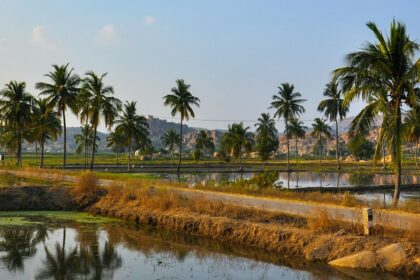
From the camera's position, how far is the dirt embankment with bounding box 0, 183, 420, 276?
14570mm

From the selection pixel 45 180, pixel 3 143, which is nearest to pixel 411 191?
pixel 45 180

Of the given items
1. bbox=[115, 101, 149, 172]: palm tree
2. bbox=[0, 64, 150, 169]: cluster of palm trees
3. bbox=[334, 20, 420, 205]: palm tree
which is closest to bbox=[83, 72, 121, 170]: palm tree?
bbox=[0, 64, 150, 169]: cluster of palm trees

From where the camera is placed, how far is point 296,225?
18.2 m


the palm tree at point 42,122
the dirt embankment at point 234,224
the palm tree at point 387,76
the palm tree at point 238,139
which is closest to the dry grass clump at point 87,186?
the dirt embankment at point 234,224

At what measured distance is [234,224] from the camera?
64.2 feet

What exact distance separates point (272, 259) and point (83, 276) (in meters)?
6.18

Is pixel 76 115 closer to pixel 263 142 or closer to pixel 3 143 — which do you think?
pixel 3 143

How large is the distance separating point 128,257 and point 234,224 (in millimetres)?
4525

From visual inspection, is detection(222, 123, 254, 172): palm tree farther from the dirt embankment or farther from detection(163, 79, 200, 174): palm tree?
the dirt embankment

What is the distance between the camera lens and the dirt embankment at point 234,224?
14570 mm

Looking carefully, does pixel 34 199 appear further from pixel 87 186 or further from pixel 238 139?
pixel 238 139

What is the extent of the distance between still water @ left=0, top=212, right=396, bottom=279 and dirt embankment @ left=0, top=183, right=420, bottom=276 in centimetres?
52

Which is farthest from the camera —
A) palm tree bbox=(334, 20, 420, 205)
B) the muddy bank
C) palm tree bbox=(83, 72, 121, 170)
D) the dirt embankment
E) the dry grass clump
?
palm tree bbox=(83, 72, 121, 170)

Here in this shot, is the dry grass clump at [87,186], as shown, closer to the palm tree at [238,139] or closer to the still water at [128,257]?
the still water at [128,257]
